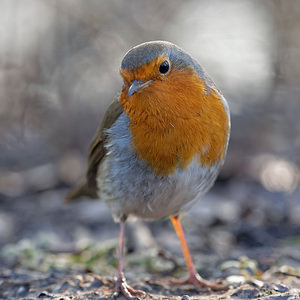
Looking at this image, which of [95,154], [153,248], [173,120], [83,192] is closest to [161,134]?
[173,120]

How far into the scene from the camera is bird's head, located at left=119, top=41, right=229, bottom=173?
2.93 meters

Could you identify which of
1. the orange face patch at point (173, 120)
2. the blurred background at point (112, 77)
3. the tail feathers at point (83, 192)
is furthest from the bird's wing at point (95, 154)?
the blurred background at point (112, 77)

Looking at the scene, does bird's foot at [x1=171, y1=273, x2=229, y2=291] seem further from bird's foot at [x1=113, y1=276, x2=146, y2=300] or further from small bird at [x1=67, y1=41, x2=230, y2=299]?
bird's foot at [x1=113, y1=276, x2=146, y2=300]

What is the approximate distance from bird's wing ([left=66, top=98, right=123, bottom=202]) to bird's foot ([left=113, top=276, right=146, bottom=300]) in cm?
95

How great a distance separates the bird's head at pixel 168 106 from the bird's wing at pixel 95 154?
266 millimetres

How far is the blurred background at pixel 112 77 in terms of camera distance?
6.28 metres

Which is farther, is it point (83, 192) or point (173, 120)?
point (83, 192)

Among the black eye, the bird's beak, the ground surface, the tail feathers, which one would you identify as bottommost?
the ground surface

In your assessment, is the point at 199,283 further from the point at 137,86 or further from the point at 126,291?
the point at 137,86

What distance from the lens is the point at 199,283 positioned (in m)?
3.57

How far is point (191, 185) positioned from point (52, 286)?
47.6 inches

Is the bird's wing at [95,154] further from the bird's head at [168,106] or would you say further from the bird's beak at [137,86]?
the bird's beak at [137,86]

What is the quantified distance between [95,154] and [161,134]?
88 cm

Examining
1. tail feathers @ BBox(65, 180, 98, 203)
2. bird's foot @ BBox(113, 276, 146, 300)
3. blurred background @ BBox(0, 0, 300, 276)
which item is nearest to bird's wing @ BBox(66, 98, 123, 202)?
tail feathers @ BBox(65, 180, 98, 203)
